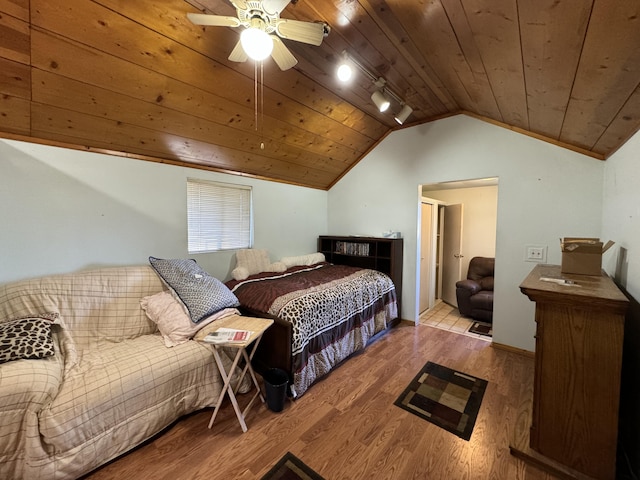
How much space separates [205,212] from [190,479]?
2.39 m

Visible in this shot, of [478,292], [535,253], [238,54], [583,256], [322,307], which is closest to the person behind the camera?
[238,54]

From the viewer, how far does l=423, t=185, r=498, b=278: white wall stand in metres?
4.41

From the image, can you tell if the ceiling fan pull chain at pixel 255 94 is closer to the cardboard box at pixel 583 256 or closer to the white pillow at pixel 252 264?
the white pillow at pixel 252 264

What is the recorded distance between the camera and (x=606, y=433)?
1351 mm

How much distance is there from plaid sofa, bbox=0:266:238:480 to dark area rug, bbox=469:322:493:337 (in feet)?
10.4

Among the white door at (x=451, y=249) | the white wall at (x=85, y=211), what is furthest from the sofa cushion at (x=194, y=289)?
the white door at (x=451, y=249)

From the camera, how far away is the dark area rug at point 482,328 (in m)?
3.38

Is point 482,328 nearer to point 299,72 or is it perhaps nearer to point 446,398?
point 446,398

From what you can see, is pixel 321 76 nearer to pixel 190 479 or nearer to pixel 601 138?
pixel 601 138

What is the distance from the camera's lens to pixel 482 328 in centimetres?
355

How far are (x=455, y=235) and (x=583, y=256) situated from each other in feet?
9.08

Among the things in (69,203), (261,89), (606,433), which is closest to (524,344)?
(606,433)

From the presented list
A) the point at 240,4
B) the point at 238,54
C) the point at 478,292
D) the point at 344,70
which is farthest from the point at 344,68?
the point at 478,292

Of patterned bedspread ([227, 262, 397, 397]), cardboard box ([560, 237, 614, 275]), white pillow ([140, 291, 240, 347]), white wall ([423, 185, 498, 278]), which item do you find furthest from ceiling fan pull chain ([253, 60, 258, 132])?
white wall ([423, 185, 498, 278])
